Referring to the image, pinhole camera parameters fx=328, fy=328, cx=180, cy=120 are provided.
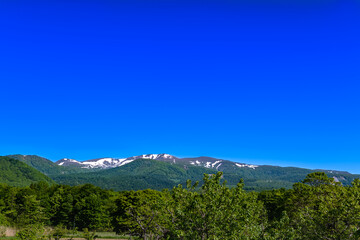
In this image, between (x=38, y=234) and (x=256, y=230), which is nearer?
(x=256, y=230)

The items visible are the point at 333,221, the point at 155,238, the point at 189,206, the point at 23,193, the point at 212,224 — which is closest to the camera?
the point at 212,224

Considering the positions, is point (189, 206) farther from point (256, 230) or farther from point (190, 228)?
point (256, 230)

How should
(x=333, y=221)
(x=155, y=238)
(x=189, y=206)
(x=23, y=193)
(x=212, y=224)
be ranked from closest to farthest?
1. (x=212, y=224)
2. (x=189, y=206)
3. (x=333, y=221)
4. (x=155, y=238)
5. (x=23, y=193)

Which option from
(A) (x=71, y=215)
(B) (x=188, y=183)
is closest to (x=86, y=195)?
(A) (x=71, y=215)

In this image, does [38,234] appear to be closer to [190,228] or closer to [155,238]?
[155,238]

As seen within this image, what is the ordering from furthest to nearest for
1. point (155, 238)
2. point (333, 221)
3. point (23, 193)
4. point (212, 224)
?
point (23, 193)
point (155, 238)
point (333, 221)
point (212, 224)

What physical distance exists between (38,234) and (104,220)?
2405 inches

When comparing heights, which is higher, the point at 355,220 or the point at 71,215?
the point at 355,220

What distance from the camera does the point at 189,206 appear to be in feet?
60.0

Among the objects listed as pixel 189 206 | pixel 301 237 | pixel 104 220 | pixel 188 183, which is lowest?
pixel 104 220

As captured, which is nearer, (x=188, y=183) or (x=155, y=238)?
(x=188, y=183)

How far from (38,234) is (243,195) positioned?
16.8m

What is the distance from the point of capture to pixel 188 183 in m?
19.3

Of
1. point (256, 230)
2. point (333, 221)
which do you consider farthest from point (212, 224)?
point (333, 221)
